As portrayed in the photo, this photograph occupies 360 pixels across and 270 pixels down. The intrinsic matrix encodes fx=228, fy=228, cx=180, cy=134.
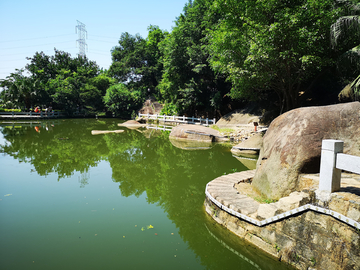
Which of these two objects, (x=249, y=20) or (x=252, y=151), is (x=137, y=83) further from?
(x=252, y=151)

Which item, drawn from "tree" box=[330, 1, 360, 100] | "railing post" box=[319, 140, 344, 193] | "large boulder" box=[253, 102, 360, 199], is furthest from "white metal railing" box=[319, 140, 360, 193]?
"tree" box=[330, 1, 360, 100]

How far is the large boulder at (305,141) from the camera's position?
432 cm

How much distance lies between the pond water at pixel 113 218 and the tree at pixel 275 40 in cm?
650

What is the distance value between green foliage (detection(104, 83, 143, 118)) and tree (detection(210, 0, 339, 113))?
19986mm

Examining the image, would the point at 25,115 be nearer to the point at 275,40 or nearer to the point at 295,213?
the point at 275,40

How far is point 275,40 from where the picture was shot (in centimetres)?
1209

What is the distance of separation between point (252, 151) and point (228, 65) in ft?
19.6

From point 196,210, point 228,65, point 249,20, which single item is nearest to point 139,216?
point 196,210

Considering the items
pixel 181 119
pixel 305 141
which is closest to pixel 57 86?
pixel 181 119

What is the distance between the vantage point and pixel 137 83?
1420 inches

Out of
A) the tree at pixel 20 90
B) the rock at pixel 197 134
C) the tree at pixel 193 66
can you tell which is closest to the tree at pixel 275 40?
the rock at pixel 197 134

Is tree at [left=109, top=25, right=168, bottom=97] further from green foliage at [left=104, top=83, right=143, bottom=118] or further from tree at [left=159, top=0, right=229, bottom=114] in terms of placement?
tree at [left=159, top=0, right=229, bottom=114]

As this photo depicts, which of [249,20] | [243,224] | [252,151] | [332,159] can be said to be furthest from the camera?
[249,20]

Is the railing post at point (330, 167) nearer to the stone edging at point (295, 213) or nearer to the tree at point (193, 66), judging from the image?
the stone edging at point (295, 213)
